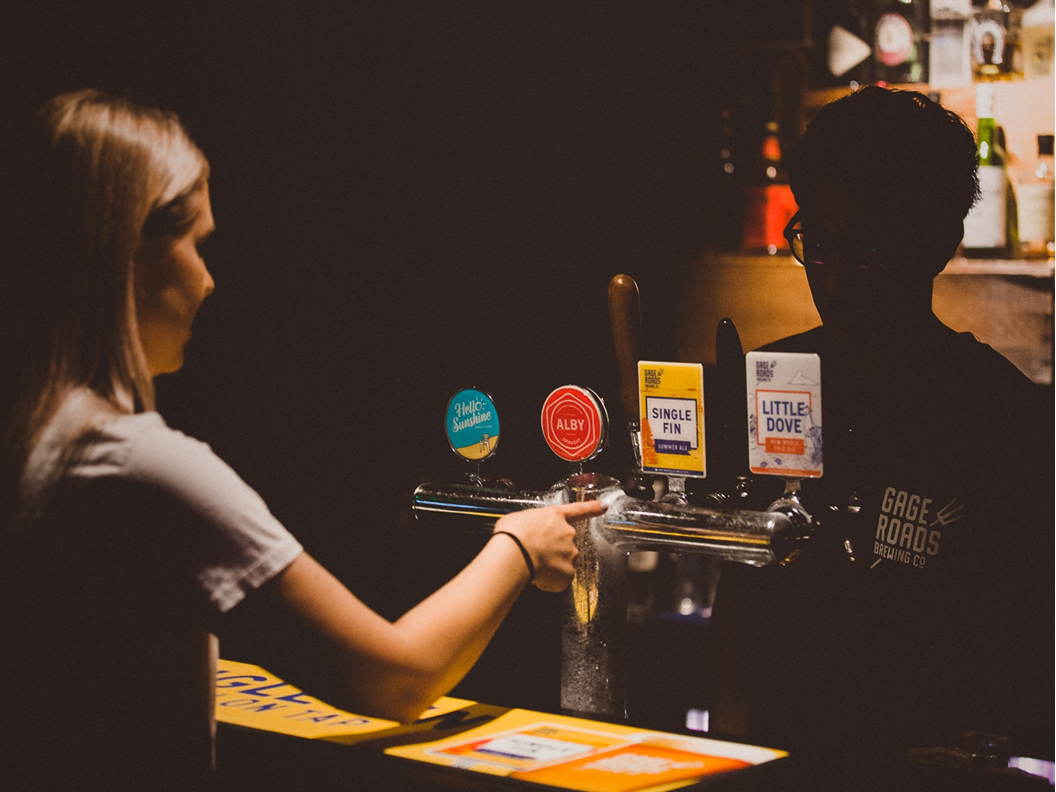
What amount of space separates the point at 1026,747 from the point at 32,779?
1069mm

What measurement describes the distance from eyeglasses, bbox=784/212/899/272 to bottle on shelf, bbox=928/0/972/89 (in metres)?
1.28

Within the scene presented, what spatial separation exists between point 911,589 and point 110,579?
911 millimetres

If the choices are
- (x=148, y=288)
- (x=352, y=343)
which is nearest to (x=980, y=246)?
(x=352, y=343)

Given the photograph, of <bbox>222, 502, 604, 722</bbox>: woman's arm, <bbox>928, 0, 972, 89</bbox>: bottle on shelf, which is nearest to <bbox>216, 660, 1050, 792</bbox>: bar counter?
<bbox>222, 502, 604, 722</bbox>: woman's arm

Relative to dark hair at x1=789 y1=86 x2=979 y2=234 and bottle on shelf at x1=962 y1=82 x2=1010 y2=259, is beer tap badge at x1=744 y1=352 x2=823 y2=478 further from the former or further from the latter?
bottle on shelf at x1=962 y1=82 x2=1010 y2=259

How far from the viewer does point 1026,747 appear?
1.23m

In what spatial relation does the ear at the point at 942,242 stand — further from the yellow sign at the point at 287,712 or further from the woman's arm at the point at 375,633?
the yellow sign at the point at 287,712

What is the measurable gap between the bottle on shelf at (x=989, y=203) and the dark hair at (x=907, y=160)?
3.24 ft

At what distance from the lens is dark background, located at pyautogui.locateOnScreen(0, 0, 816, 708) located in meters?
1.88

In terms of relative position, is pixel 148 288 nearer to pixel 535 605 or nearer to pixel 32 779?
pixel 32 779

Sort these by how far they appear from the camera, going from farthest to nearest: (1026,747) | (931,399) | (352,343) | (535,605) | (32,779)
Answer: (352,343)
(535,605)
(931,399)
(1026,747)
(32,779)

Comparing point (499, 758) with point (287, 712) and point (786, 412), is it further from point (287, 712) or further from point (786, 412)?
point (786, 412)

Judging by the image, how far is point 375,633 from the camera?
3.61 ft

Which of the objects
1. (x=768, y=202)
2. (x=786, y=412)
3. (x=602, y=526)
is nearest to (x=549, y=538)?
(x=602, y=526)
